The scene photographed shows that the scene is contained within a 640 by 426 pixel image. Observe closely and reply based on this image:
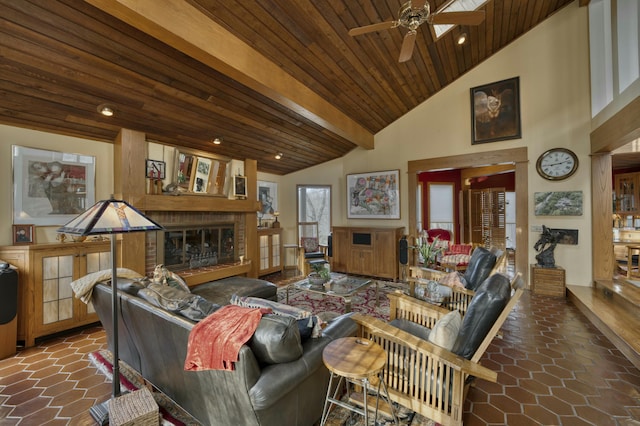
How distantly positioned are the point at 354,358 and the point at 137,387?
1946 mm

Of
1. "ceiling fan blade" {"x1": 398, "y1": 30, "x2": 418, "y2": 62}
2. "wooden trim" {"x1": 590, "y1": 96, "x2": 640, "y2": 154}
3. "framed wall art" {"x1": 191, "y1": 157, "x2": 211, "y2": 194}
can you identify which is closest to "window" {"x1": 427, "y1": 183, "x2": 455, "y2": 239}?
"wooden trim" {"x1": 590, "y1": 96, "x2": 640, "y2": 154}

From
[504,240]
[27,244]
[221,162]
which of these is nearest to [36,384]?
[27,244]

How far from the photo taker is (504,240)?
759 centimetres

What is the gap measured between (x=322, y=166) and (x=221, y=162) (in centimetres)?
279

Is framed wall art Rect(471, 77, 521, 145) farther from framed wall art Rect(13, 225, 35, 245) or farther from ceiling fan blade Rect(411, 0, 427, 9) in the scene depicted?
framed wall art Rect(13, 225, 35, 245)

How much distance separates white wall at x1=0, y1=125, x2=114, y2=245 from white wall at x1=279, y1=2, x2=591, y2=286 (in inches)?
220

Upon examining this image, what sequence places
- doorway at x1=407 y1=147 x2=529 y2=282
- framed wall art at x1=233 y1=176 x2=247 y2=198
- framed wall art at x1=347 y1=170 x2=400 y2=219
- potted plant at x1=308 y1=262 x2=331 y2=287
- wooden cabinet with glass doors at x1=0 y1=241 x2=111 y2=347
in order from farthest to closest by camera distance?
1. framed wall art at x1=347 y1=170 x2=400 y2=219
2. framed wall art at x1=233 y1=176 x2=247 y2=198
3. doorway at x1=407 y1=147 x2=529 y2=282
4. potted plant at x1=308 y1=262 x2=331 y2=287
5. wooden cabinet with glass doors at x1=0 y1=241 x2=111 y2=347

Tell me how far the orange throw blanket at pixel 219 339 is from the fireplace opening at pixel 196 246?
3.03 meters

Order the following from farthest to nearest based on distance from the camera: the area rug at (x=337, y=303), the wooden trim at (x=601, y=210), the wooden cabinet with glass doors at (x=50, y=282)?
the wooden trim at (x=601, y=210) < the area rug at (x=337, y=303) < the wooden cabinet with glass doors at (x=50, y=282)

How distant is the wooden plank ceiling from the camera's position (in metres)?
2.22

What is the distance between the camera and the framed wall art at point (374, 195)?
607cm

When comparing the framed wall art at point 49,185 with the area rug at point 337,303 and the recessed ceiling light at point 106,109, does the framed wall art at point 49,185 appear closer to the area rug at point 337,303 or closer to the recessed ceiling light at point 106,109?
the recessed ceiling light at point 106,109

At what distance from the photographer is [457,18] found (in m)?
2.48

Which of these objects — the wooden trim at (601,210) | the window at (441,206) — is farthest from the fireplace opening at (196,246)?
the wooden trim at (601,210)
